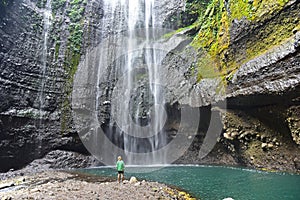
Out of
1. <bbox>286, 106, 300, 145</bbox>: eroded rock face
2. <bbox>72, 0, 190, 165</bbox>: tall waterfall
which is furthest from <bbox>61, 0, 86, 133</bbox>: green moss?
<bbox>286, 106, 300, 145</bbox>: eroded rock face

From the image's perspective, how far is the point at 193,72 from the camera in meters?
17.1

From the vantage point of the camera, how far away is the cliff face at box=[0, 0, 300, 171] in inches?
448

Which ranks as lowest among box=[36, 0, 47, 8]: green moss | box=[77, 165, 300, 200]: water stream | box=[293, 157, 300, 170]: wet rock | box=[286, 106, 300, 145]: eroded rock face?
box=[77, 165, 300, 200]: water stream

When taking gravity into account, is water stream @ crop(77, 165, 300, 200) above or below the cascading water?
below

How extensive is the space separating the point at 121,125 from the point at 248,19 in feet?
37.0

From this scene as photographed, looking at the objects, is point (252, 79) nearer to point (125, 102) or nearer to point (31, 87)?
point (125, 102)

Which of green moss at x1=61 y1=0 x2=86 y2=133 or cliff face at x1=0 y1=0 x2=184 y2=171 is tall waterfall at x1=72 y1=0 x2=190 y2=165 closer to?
green moss at x1=61 y1=0 x2=86 y2=133

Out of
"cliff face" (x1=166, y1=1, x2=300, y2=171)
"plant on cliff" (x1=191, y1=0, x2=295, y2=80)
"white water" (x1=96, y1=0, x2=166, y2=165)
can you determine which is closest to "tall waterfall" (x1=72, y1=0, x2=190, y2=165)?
"white water" (x1=96, y1=0, x2=166, y2=165)

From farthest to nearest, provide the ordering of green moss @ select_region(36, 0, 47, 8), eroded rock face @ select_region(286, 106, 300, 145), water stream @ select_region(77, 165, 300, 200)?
1. green moss @ select_region(36, 0, 47, 8)
2. eroded rock face @ select_region(286, 106, 300, 145)
3. water stream @ select_region(77, 165, 300, 200)

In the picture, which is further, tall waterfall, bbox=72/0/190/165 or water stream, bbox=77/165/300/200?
tall waterfall, bbox=72/0/190/165

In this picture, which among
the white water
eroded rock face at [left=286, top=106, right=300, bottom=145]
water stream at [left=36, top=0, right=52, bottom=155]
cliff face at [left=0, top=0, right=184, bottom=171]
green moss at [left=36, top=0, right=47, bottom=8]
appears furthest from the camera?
green moss at [left=36, top=0, right=47, bottom=8]

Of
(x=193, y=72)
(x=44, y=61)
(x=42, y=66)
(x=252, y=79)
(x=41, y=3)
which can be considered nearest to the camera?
(x=252, y=79)

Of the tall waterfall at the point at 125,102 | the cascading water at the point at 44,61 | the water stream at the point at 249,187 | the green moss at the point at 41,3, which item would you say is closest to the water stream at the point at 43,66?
the cascading water at the point at 44,61

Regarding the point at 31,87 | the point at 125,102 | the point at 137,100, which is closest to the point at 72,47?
the point at 31,87
